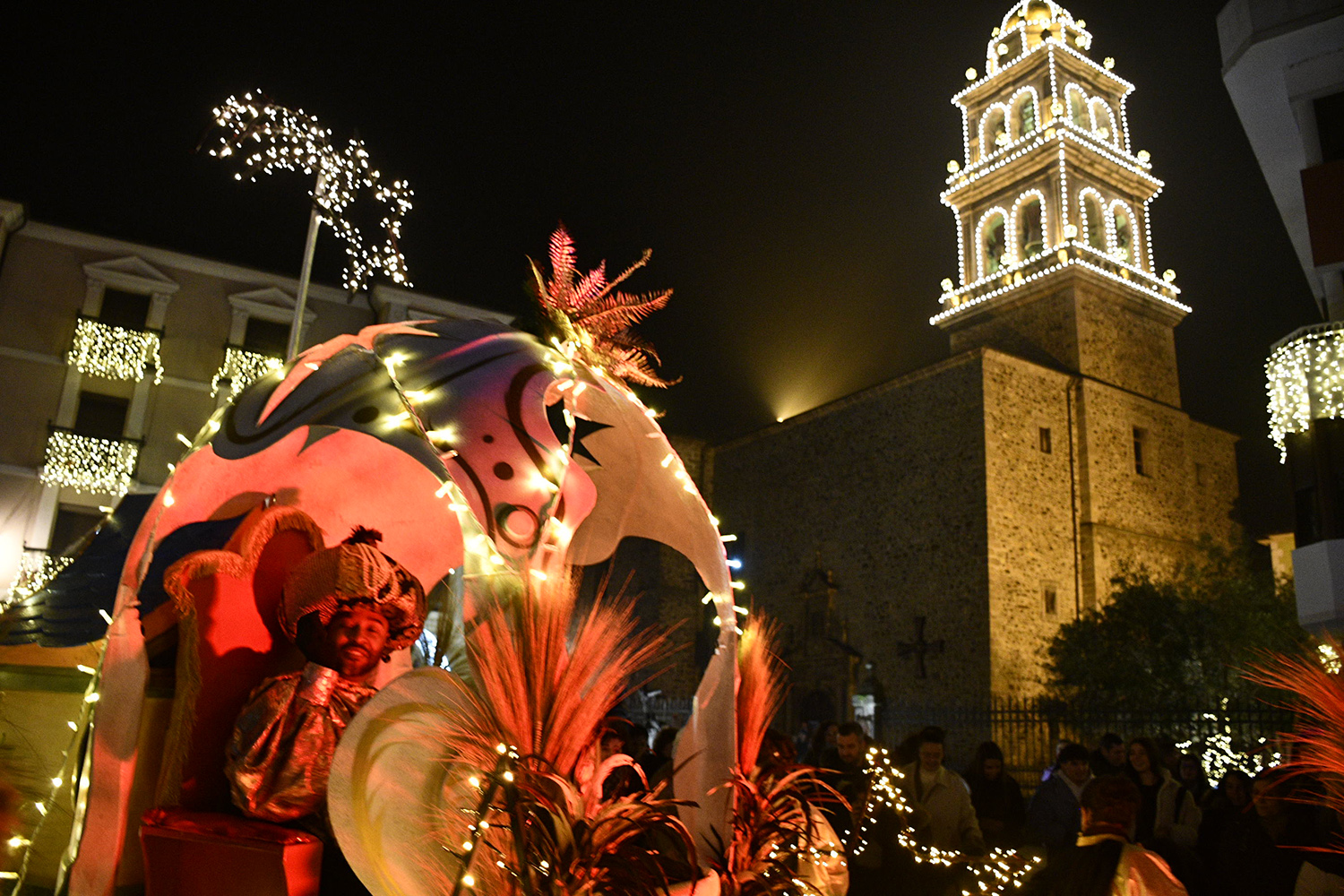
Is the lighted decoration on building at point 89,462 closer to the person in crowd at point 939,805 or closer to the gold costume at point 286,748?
the person in crowd at point 939,805

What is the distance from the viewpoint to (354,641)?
9.87 ft

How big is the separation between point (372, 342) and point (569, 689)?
6.06 feet

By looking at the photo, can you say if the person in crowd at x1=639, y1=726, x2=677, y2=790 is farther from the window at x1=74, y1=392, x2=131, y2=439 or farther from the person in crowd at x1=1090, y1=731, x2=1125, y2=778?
the window at x1=74, y1=392, x2=131, y2=439

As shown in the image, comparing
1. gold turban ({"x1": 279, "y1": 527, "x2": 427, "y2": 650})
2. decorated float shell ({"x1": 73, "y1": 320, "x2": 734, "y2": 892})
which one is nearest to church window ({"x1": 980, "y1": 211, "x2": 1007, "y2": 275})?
decorated float shell ({"x1": 73, "y1": 320, "x2": 734, "y2": 892})

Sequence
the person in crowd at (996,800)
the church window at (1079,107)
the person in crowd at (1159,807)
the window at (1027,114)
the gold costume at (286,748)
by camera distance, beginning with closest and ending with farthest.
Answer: the gold costume at (286,748)
the person in crowd at (1159,807)
the person in crowd at (996,800)
the church window at (1079,107)
the window at (1027,114)

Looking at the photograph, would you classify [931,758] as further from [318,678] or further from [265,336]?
[265,336]

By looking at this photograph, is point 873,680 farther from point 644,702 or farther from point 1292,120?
point 1292,120

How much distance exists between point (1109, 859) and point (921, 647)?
2023 cm

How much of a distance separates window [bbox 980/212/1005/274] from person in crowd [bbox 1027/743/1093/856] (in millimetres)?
24644

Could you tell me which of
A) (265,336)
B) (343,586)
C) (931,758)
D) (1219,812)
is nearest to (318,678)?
(343,586)

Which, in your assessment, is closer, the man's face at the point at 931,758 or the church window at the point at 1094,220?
the man's face at the point at 931,758

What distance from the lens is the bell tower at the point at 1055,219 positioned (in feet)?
85.3

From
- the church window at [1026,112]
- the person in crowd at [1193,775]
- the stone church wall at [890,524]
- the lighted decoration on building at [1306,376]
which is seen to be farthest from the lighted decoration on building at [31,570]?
the church window at [1026,112]

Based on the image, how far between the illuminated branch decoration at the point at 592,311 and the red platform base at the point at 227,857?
196 centimetres
